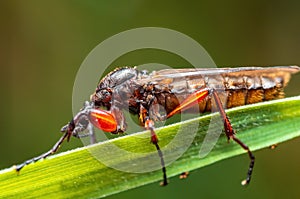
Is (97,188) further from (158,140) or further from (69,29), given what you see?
(69,29)

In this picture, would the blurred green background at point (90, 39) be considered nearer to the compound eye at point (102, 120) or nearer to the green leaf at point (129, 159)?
the compound eye at point (102, 120)

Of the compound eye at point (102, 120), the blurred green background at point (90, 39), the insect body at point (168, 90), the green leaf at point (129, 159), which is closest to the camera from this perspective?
the green leaf at point (129, 159)

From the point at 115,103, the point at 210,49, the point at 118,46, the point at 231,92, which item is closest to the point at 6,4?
the point at 118,46

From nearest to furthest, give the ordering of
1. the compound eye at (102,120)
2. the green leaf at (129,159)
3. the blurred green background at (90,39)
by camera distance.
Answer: the green leaf at (129,159)
the compound eye at (102,120)
the blurred green background at (90,39)

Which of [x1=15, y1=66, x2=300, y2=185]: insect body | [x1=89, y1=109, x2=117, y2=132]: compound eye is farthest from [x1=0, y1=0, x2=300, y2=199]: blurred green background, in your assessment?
[x1=89, y1=109, x2=117, y2=132]: compound eye

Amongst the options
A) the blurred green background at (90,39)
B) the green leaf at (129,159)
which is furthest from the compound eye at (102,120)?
the blurred green background at (90,39)

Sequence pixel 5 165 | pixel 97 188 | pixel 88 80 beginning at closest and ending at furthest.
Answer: pixel 97 188, pixel 88 80, pixel 5 165

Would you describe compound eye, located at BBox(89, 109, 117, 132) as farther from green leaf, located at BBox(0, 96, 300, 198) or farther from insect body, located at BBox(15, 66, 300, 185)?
green leaf, located at BBox(0, 96, 300, 198)
